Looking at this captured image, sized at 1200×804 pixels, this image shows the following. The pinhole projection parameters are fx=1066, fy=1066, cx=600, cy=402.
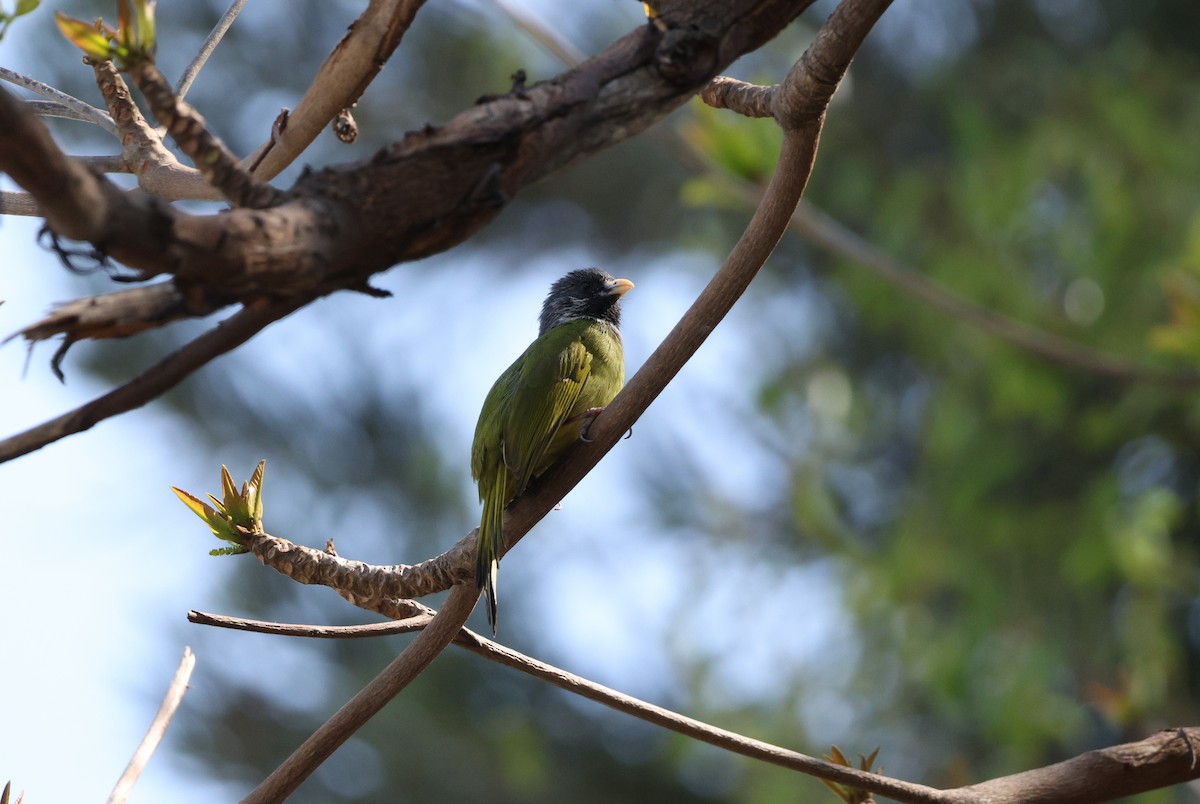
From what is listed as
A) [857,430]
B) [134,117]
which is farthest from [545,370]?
[857,430]

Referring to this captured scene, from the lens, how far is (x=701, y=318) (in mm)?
1957

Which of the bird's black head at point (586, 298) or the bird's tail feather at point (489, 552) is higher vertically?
the bird's black head at point (586, 298)

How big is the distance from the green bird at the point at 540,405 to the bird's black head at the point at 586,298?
0.35 m

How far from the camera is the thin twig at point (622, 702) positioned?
1.89m

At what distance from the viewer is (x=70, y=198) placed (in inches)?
35.6

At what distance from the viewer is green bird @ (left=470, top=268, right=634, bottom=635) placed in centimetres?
321

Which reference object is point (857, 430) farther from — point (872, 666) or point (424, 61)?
point (424, 61)

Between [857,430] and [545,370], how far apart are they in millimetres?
7493

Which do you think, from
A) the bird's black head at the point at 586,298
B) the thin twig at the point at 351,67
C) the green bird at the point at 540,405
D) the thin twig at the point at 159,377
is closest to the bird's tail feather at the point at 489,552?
the green bird at the point at 540,405

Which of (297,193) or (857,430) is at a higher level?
(857,430)

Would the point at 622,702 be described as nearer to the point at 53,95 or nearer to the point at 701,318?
the point at 701,318

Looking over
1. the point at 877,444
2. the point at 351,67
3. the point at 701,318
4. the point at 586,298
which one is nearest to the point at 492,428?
the point at 586,298

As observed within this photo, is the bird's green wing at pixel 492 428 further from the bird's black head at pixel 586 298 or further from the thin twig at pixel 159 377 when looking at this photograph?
the thin twig at pixel 159 377

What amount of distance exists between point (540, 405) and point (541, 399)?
42 mm
